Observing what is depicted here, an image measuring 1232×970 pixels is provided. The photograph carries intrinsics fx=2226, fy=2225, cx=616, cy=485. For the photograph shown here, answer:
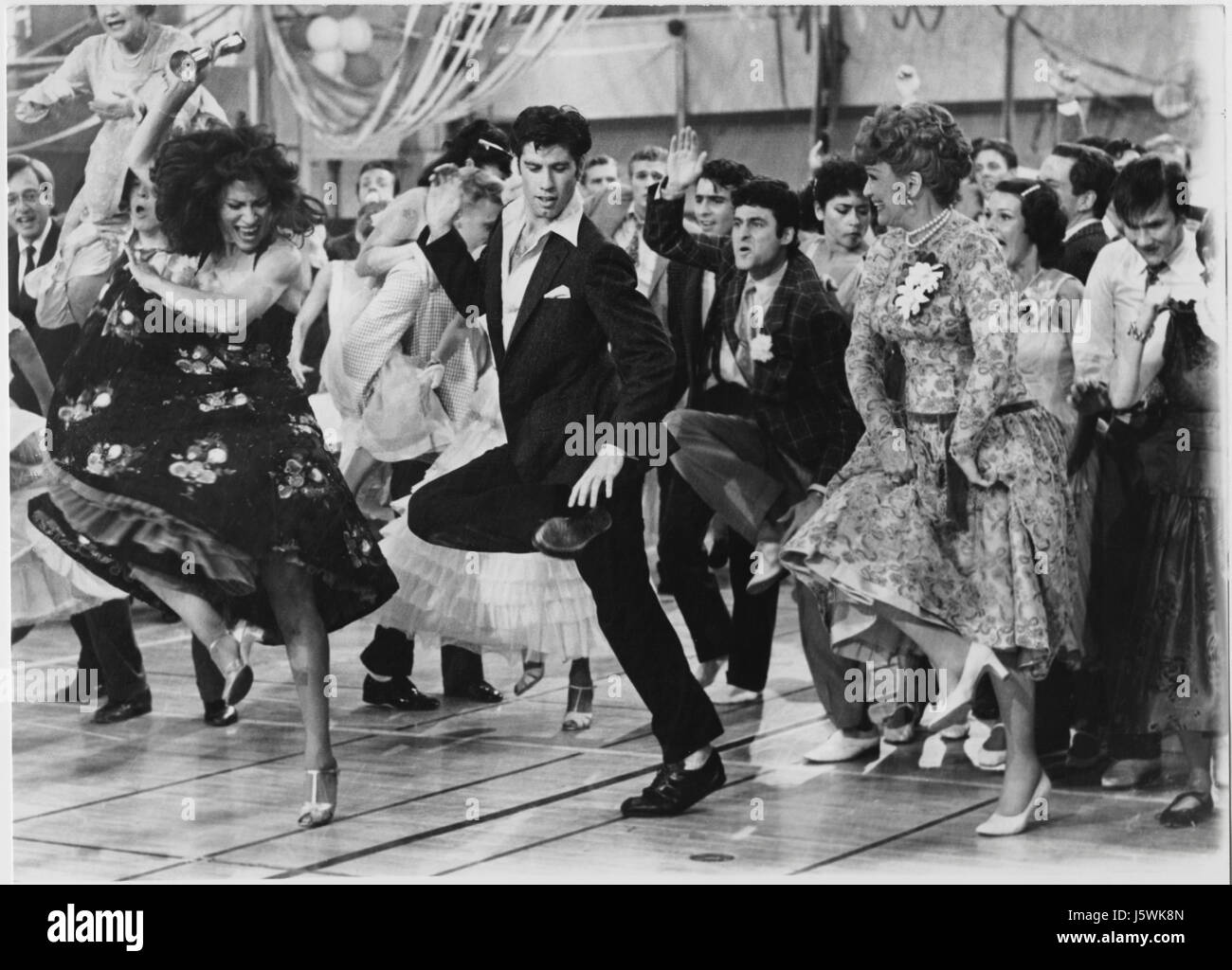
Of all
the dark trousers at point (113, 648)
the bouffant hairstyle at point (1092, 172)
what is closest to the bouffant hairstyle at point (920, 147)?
the bouffant hairstyle at point (1092, 172)

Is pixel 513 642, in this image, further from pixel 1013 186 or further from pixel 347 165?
pixel 1013 186

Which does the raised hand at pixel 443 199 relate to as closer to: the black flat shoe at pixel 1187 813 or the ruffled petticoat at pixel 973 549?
the ruffled petticoat at pixel 973 549

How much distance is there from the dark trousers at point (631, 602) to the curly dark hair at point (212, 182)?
35.4 inches

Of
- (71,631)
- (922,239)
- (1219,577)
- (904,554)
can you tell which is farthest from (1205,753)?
(71,631)

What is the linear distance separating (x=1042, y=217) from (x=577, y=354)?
131 centimetres

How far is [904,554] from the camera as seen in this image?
550 centimetres

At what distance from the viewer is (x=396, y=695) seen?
6305 millimetres

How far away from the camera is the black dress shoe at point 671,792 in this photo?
5.78 m

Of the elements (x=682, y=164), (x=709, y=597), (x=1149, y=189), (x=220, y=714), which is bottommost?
(x=220, y=714)

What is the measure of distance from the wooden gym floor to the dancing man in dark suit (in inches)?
8.7

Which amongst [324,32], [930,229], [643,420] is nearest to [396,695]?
[643,420]

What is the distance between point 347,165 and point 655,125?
2.80 feet

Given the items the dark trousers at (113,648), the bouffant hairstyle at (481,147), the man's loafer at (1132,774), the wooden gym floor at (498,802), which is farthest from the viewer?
the dark trousers at (113,648)

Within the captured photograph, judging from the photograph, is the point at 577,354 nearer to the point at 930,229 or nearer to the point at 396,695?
the point at 930,229
